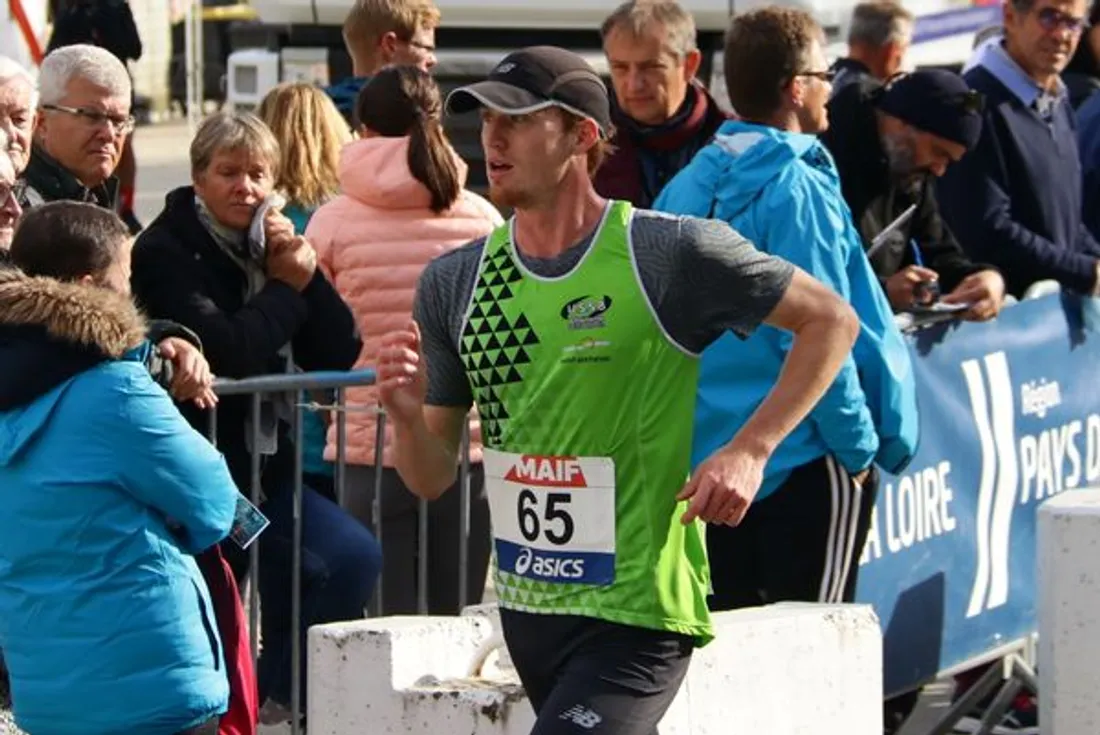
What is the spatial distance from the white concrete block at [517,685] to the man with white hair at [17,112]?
1.81 meters

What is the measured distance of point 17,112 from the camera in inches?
270

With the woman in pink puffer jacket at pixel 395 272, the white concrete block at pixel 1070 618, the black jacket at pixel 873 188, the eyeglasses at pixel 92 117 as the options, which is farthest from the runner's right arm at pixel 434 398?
the black jacket at pixel 873 188

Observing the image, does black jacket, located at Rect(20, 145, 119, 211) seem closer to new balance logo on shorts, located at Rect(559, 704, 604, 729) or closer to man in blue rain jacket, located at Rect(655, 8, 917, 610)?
man in blue rain jacket, located at Rect(655, 8, 917, 610)

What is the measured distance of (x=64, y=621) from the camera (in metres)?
5.21

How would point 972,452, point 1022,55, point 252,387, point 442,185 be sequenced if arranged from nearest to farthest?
1. point 252,387
2. point 442,185
3. point 972,452
4. point 1022,55

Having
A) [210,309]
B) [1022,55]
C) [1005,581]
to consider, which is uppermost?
[1022,55]

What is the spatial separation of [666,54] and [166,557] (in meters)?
2.82

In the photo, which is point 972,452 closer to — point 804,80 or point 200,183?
point 804,80

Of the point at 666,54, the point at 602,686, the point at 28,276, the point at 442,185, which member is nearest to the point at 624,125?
the point at 666,54

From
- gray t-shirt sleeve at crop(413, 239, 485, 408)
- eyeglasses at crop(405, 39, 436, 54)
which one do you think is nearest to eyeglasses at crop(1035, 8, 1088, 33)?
eyeglasses at crop(405, 39, 436, 54)

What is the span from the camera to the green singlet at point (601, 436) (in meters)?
4.88

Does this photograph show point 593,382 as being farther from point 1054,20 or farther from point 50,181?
point 1054,20

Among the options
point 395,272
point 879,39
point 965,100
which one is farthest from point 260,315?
point 879,39

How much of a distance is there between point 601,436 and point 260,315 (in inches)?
72.2
